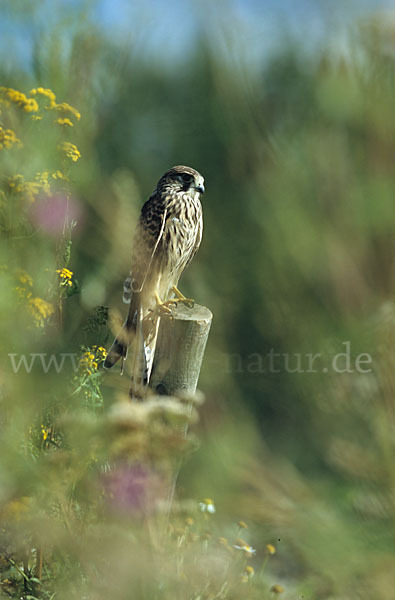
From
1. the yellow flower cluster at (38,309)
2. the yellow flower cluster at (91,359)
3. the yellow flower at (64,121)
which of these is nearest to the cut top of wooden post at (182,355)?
the yellow flower cluster at (91,359)

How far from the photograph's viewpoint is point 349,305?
579mm

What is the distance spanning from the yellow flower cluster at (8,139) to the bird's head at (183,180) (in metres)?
0.84

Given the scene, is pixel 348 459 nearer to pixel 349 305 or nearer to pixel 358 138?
pixel 349 305

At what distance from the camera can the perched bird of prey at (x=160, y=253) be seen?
202 centimetres

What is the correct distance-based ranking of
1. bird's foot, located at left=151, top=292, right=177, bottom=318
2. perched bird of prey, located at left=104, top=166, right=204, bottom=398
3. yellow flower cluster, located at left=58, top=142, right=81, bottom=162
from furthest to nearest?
perched bird of prey, located at left=104, top=166, right=204, bottom=398, bird's foot, located at left=151, top=292, right=177, bottom=318, yellow flower cluster, located at left=58, top=142, right=81, bottom=162

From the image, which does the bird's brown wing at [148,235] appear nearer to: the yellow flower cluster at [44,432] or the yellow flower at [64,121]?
the yellow flower cluster at [44,432]

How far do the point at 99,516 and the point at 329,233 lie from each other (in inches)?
53.0

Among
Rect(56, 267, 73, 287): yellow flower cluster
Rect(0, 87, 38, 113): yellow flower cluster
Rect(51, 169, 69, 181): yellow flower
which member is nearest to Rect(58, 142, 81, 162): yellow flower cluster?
Rect(51, 169, 69, 181): yellow flower

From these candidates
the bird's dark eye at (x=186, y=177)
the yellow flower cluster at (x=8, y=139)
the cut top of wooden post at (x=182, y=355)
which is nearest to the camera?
the yellow flower cluster at (x=8, y=139)

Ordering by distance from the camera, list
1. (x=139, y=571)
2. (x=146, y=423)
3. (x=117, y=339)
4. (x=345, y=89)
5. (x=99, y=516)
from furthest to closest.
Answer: (x=117, y=339)
(x=99, y=516)
(x=146, y=423)
(x=139, y=571)
(x=345, y=89)

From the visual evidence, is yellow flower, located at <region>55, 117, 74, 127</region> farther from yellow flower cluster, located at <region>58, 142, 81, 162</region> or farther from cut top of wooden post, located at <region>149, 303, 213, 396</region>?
cut top of wooden post, located at <region>149, 303, 213, 396</region>

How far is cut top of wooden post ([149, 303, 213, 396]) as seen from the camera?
69.6 inches

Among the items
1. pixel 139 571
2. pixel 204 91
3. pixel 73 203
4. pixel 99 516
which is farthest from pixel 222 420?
pixel 99 516

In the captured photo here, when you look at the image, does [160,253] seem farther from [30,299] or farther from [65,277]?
[30,299]
